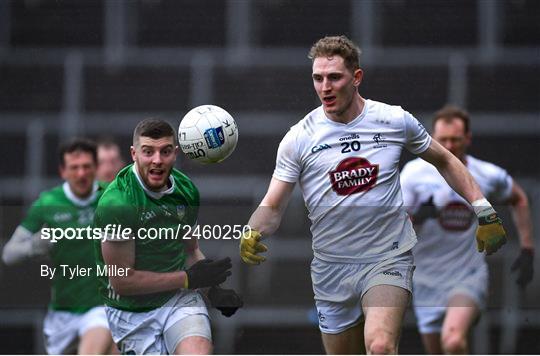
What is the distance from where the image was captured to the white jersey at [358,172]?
518cm

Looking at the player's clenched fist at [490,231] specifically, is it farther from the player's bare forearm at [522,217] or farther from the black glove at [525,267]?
the player's bare forearm at [522,217]

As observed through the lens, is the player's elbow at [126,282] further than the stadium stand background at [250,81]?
No

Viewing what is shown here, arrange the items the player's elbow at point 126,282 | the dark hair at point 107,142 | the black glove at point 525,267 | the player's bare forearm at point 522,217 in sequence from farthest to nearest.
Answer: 1. the dark hair at point 107,142
2. the player's bare forearm at point 522,217
3. the black glove at point 525,267
4. the player's elbow at point 126,282

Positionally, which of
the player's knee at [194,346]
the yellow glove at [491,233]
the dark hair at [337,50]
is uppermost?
the dark hair at [337,50]

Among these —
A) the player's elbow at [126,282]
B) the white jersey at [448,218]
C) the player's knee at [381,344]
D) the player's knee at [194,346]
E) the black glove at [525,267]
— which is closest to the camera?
the player's knee at [381,344]

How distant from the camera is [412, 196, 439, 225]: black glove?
266 inches

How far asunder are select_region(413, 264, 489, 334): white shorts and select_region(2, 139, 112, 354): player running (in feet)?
5.46

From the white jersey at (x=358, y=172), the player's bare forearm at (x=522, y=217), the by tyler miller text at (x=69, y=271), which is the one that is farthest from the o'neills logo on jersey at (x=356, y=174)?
the player's bare forearm at (x=522, y=217)

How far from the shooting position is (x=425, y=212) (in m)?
6.78

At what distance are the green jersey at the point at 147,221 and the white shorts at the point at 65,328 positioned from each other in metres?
1.66

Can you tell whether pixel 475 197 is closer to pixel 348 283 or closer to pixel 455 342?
pixel 348 283

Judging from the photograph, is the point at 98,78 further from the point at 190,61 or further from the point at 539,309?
the point at 539,309

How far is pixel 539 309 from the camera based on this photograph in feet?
25.5

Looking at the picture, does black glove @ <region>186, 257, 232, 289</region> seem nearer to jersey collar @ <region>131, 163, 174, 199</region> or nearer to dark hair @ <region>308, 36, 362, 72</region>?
jersey collar @ <region>131, 163, 174, 199</region>
